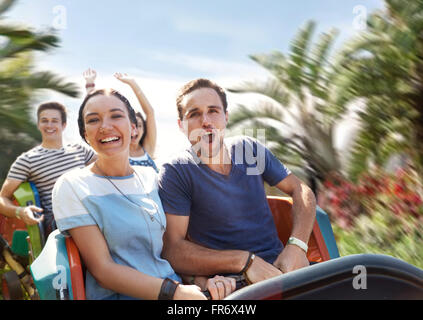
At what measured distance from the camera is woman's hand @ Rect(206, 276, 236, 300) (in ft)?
5.63

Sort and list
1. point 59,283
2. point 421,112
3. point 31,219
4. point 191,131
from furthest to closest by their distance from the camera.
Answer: point 421,112 → point 31,219 → point 191,131 → point 59,283

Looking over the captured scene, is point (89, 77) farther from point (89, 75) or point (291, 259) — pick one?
point (291, 259)

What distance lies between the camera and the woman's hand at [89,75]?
2615 mm

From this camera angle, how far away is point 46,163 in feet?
12.1

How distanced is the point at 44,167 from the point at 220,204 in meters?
2.07

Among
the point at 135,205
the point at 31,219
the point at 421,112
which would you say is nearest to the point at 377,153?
the point at 421,112

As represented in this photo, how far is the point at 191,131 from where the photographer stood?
6.98ft

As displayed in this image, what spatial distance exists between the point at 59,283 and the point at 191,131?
2.77ft

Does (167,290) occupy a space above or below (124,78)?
below

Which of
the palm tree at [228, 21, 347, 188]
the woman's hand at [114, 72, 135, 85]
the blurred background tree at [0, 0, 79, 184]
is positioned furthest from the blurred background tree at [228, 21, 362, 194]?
the woman's hand at [114, 72, 135, 85]

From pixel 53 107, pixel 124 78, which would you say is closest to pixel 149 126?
pixel 53 107

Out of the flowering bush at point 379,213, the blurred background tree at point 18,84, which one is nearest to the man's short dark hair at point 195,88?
the flowering bush at point 379,213
